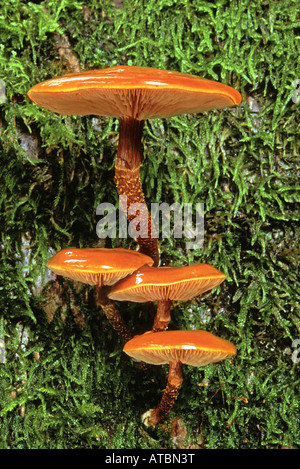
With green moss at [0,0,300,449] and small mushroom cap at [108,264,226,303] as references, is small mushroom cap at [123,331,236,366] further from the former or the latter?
green moss at [0,0,300,449]

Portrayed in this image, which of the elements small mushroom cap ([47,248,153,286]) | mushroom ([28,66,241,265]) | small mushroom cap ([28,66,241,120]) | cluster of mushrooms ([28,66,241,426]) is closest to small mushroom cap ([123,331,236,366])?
cluster of mushrooms ([28,66,241,426])

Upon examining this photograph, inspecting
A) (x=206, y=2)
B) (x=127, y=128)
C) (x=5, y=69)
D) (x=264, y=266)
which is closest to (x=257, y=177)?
(x=264, y=266)

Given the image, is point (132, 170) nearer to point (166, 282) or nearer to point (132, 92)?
point (132, 92)

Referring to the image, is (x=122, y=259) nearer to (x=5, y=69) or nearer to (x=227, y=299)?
(x=227, y=299)

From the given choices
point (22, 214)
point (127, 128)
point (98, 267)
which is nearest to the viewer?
point (98, 267)

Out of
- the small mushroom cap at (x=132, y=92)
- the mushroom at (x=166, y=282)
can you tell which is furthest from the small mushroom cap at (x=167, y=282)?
the small mushroom cap at (x=132, y=92)

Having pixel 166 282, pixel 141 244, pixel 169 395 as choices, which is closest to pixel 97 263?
pixel 166 282

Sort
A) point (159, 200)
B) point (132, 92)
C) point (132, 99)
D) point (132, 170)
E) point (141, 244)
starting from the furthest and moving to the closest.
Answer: point (159, 200) → point (141, 244) → point (132, 170) → point (132, 99) → point (132, 92)
